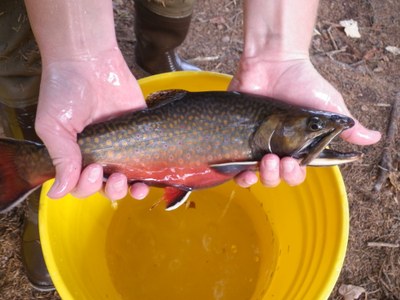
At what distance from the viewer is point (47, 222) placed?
1887 millimetres

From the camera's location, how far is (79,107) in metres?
1.79

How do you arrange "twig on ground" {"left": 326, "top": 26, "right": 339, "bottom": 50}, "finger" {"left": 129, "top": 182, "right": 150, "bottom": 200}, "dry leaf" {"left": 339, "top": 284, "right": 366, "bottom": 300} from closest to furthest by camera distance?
1. "finger" {"left": 129, "top": 182, "right": 150, "bottom": 200}
2. "dry leaf" {"left": 339, "top": 284, "right": 366, "bottom": 300}
3. "twig on ground" {"left": 326, "top": 26, "right": 339, "bottom": 50}

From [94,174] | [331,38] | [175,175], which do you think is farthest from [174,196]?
[331,38]

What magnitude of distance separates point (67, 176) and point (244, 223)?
117cm

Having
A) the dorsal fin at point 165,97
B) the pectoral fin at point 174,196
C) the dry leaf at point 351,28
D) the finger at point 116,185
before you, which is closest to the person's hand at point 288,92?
the pectoral fin at point 174,196

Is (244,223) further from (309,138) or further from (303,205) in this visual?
(309,138)

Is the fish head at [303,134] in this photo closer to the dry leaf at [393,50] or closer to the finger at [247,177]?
the finger at [247,177]

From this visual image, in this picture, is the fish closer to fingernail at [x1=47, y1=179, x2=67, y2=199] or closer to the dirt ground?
fingernail at [x1=47, y1=179, x2=67, y2=199]

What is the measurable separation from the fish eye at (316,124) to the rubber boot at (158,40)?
1263 millimetres

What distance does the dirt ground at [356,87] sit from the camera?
8.23 feet

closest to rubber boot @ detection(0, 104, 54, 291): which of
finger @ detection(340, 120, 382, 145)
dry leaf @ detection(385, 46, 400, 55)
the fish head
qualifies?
the fish head

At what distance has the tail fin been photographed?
1758 millimetres

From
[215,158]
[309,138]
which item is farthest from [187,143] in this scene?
[309,138]

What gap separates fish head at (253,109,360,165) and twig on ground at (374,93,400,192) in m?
1.16
